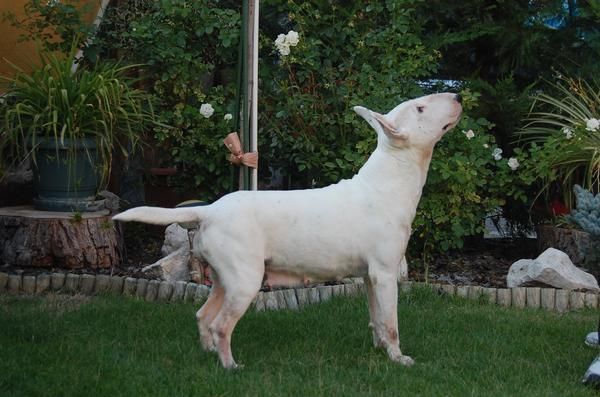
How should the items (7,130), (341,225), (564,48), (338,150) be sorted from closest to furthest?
1. (341,225)
2. (7,130)
3. (338,150)
4. (564,48)

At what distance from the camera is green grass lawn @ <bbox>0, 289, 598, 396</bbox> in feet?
12.5

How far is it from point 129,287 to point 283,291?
0.96 meters

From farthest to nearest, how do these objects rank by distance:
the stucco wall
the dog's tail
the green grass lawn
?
the stucco wall < the dog's tail < the green grass lawn

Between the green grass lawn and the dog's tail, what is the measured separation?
0.64m

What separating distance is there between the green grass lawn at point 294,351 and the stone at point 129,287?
0.60 feet

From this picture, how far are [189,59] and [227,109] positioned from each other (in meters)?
0.47

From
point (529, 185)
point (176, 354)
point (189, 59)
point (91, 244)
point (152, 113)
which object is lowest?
point (176, 354)

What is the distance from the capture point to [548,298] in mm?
5695

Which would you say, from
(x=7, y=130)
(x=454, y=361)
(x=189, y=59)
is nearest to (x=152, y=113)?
(x=189, y=59)

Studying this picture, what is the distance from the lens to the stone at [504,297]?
5.72 m

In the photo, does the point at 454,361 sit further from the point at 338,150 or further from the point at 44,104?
the point at 44,104

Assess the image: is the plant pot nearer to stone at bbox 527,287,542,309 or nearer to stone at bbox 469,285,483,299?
stone at bbox 469,285,483,299

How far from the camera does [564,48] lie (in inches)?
300

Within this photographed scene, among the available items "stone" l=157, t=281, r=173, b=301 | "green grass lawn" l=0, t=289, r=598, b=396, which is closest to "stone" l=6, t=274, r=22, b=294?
"green grass lawn" l=0, t=289, r=598, b=396
